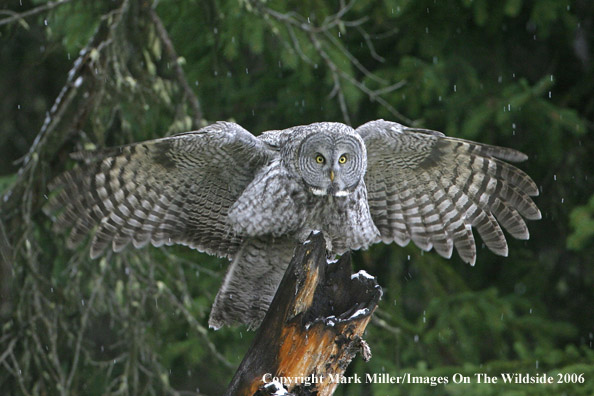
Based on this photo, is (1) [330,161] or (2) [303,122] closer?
(1) [330,161]

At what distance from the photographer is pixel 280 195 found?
388cm

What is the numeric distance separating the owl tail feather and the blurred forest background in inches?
17.4

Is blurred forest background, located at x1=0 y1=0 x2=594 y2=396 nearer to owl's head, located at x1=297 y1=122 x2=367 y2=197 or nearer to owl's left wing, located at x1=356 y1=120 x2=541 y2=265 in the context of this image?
owl's left wing, located at x1=356 y1=120 x2=541 y2=265

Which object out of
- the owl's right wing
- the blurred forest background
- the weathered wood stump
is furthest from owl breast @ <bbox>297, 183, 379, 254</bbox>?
the blurred forest background

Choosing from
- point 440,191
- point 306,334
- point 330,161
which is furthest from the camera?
point 440,191

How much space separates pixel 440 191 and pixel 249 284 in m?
1.16

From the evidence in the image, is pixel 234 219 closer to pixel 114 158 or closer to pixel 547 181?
pixel 114 158

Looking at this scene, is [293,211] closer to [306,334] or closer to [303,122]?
[306,334]

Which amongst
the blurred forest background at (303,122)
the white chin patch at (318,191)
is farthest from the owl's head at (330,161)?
the blurred forest background at (303,122)

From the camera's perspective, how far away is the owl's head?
12.6ft

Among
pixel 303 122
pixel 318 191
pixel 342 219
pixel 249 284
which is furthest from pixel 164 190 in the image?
pixel 303 122

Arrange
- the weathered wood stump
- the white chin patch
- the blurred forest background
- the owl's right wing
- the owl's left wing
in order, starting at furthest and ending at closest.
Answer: the blurred forest background → the owl's left wing → the owl's right wing → the white chin patch → the weathered wood stump

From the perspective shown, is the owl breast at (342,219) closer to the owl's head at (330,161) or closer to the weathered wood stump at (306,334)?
the owl's head at (330,161)

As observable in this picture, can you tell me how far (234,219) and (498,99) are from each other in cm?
290
